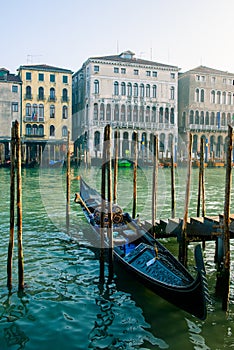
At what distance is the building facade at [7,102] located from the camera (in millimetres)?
28219

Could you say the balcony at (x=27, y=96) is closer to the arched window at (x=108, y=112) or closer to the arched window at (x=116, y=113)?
the arched window at (x=108, y=112)

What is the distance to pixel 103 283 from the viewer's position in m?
5.32

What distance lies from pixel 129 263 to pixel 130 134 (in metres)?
26.5

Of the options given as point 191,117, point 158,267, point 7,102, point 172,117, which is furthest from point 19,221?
point 191,117

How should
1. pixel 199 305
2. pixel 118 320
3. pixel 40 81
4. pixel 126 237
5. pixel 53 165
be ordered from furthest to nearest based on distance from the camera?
pixel 40 81, pixel 53 165, pixel 126 237, pixel 118 320, pixel 199 305

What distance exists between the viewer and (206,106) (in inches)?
1320

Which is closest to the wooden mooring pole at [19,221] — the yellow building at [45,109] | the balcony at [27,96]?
the yellow building at [45,109]

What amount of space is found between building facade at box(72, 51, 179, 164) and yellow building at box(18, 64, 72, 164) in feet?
5.59

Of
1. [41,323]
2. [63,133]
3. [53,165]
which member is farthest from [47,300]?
[63,133]

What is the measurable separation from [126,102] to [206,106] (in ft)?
23.6

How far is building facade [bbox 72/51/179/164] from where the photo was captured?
99.1 ft

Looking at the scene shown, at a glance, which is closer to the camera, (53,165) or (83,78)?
(53,165)

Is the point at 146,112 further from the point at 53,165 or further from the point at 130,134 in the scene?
the point at 53,165

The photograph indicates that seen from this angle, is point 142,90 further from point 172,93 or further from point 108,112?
point 108,112
